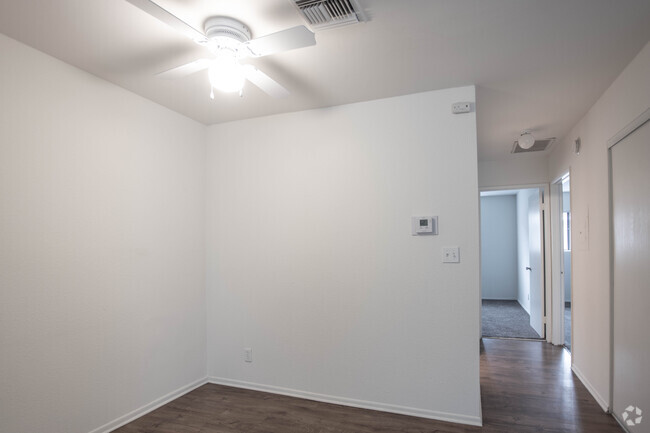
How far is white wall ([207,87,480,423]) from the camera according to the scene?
2.82 meters

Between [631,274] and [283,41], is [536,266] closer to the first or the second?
[631,274]

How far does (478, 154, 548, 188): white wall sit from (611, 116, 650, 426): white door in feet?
8.02

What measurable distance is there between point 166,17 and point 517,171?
4871 mm

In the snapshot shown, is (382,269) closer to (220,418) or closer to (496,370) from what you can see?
(220,418)

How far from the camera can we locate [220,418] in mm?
2818

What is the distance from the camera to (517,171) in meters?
5.17

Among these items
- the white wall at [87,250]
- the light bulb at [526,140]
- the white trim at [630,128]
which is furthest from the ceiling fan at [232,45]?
the light bulb at [526,140]

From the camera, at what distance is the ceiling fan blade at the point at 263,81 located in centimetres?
216

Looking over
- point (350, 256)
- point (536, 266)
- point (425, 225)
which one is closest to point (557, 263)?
point (536, 266)

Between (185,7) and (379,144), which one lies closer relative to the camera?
(185,7)

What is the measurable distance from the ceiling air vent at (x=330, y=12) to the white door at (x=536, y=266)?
4484 mm

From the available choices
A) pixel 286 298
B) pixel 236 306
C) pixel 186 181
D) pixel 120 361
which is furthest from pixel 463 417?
pixel 186 181

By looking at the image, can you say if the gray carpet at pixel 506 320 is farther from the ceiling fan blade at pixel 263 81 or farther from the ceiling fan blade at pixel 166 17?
the ceiling fan blade at pixel 166 17

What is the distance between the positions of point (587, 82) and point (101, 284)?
12.3 ft
